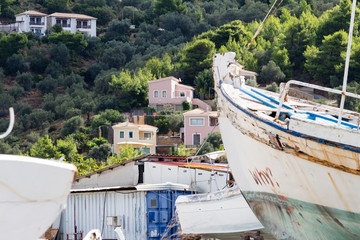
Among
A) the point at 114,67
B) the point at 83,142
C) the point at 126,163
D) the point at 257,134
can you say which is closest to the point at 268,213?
the point at 257,134

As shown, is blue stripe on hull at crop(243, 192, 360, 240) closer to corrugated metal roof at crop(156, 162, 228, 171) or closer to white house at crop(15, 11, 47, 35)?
corrugated metal roof at crop(156, 162, 228, 171)

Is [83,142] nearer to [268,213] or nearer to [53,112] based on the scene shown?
[53,112]

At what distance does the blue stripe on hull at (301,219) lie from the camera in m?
10.3

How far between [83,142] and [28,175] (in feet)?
171

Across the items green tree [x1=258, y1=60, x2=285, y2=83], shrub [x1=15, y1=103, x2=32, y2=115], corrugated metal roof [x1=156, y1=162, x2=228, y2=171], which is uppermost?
green tree [x1=258, y1=60, x2=285, y2=83]

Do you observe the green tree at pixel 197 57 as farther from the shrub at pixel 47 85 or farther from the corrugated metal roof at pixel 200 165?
the corrugated metal roof at pixel 200 165

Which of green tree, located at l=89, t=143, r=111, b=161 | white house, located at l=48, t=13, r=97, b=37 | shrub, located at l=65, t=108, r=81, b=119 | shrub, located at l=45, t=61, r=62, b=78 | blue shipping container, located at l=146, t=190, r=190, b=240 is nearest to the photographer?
blue shipping container, located at l=146, t=190, r=190, b=240

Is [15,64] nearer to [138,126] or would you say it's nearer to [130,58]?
[130,58]

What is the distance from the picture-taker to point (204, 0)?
107 metres

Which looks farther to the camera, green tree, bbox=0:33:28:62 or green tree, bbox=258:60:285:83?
green tree, bbox=0:33:28:62

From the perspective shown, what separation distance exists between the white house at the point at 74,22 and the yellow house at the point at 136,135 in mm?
41114

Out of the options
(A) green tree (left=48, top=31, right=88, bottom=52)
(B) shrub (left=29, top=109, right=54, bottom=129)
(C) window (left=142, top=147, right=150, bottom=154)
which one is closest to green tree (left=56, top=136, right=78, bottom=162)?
(C) window (left=142, top=147, right=150, bottom=154)

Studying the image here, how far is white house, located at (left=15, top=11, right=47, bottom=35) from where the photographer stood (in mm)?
93312

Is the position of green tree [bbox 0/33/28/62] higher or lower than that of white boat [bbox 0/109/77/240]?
Answer: higher
